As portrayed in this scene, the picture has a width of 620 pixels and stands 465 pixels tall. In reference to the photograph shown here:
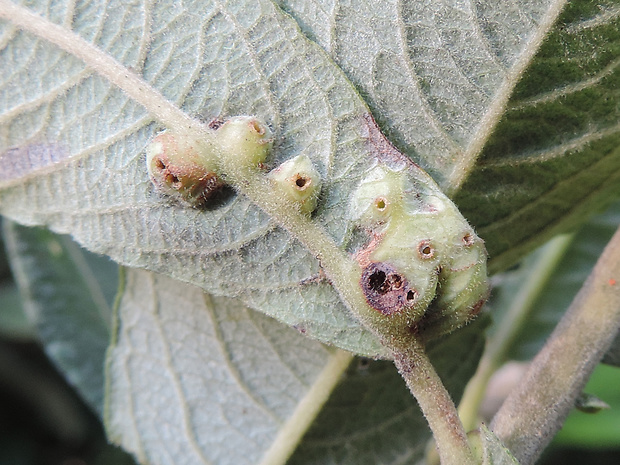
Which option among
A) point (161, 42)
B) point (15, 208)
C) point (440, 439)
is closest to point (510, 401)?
point (440, 439)

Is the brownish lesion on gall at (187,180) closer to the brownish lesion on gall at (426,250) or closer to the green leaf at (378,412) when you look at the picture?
the brownish lesion on gall at (426,250)

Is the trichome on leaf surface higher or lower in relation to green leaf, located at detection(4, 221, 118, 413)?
higher

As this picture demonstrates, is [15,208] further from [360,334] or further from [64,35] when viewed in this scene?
[360,334]

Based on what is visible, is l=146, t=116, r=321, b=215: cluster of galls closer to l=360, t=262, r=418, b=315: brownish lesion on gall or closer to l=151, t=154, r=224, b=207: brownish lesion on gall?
l=151, t=154, r=224, b=207: brownish lesion on gall

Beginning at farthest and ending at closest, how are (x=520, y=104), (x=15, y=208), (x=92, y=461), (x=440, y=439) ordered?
1. (x=92, y=461)
2. (x=15, y=208)
3. (x=520, y=104)
4. (x=440, y=439)

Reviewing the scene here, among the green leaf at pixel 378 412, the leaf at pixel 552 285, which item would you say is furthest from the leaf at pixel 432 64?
the leaf at pixel 552 285

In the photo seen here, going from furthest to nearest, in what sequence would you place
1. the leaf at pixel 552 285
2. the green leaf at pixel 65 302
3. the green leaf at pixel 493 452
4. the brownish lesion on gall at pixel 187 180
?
the green leaf at pixel 65 302 → the leaf at pixel 552 285 → the brownish lesion on gall at pixel 187 180 → the green leaf at pixel 493 452

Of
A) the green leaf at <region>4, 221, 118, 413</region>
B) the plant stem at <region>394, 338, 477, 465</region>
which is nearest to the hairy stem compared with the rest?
the plant stem at <region>394, 338, 477, 465</region>
